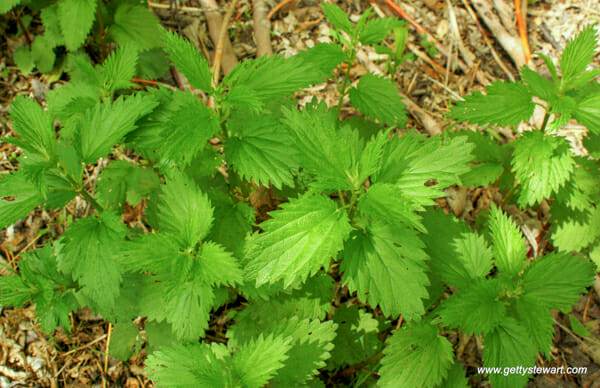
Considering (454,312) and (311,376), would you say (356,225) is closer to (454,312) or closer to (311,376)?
(454,312)

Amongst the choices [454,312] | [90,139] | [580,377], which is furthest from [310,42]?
[580,377]

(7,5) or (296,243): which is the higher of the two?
(7,5)

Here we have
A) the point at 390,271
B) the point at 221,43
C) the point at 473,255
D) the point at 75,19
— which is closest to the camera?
the point at 390,271

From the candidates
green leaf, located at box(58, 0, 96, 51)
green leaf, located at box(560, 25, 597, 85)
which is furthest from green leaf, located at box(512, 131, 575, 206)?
green leaf, located at box(58, 0, 96, 51)

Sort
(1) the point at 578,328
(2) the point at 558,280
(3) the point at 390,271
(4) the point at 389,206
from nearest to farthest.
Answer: (4) the point at 389,206 < (3) the point at 390,271 < (2) the point at 558,280 < (1) the point at 578,328

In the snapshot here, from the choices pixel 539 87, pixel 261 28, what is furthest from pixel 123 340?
pixel 539 87

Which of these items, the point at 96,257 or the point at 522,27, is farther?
the point at 522,27

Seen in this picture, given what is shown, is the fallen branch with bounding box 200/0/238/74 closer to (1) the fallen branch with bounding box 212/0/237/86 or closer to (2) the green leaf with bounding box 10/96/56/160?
(1) the fallen branch with bounding box 212/0/237/86

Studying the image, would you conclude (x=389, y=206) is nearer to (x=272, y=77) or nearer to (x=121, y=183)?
(x=272, y=77)
